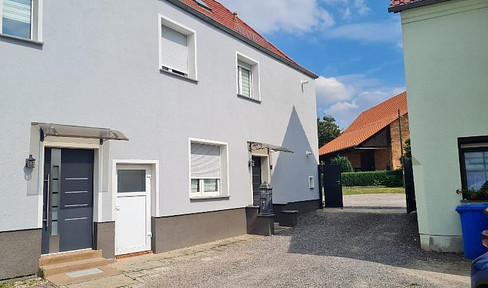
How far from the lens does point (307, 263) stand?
773cm

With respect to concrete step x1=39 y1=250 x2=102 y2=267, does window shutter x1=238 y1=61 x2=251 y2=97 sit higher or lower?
higher

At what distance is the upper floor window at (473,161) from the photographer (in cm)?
841

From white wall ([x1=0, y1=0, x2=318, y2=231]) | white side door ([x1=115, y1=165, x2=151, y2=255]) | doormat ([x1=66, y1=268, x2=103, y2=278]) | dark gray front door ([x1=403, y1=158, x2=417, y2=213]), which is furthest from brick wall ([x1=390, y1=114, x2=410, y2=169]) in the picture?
doormat ([x1=66, y1=268, x2=103, y2=278])

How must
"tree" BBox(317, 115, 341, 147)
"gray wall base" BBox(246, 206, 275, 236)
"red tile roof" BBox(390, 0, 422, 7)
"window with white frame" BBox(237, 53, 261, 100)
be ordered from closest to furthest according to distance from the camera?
"red tile roof" BBox(390, 0, 422, 7) → "gray wall base" BBox(246, 206, 275, 236) → "window with white frame" BBox(237, 53, 261, 100) → "tree" BBox(317, 115, 341, 147)

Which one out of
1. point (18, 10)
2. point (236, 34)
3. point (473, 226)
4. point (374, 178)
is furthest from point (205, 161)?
point (374, 178)

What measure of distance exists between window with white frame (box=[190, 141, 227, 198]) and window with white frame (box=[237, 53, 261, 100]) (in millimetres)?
2657

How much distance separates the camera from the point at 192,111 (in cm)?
1042

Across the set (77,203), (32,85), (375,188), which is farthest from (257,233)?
(375,188)

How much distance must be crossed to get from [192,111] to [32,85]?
4.24 meters

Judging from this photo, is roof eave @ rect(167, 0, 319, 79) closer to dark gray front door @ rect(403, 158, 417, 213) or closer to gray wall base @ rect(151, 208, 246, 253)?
gray wall base @ rect(151, 208, 246, 253)

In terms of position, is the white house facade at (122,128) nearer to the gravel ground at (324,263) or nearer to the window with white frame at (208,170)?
the window with white frame at (208,170)

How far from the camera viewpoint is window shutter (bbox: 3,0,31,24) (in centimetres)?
714

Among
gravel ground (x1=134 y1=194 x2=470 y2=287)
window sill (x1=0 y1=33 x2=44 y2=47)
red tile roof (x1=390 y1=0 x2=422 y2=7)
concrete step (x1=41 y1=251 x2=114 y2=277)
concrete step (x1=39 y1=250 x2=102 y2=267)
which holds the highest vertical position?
red tile roof (x1=390 y1=0 x2=422 y2=7)

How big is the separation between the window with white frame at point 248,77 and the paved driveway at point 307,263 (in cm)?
512
